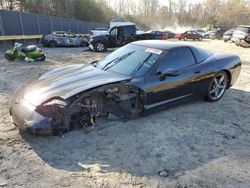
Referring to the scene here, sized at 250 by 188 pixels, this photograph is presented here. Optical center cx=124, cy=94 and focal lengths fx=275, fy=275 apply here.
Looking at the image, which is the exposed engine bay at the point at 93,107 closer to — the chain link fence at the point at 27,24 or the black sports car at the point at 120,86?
the black sports car at the point at 120,86

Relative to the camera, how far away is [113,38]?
17.4 meters

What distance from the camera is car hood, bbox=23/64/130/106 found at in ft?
13.6

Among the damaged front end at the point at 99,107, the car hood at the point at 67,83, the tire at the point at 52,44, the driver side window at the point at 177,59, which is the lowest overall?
the tire at the point at 52,44

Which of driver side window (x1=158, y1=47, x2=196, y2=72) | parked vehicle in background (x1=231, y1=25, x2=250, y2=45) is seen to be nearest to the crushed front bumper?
driver side window (x1=158, y1=47, x2=196, y2=72)

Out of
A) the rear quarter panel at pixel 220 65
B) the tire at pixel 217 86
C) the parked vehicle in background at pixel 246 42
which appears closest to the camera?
the rear quarter panel at pixel 220 65

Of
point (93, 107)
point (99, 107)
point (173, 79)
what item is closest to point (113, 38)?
point (173, 79)

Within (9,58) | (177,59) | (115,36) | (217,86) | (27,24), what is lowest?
(9,58)

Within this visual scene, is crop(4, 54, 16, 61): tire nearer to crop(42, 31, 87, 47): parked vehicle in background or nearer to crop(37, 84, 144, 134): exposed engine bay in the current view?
crop(42, 31, 87, 47): parked vehicle in background

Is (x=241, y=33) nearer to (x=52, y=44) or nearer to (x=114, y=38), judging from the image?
(x=114, y=38)

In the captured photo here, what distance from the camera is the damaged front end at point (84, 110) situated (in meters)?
3.90

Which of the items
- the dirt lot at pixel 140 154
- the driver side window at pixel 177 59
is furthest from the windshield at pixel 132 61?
the dirt lot at pixel 140 154

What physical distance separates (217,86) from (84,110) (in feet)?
10.9

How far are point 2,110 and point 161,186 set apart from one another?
3.69 meters

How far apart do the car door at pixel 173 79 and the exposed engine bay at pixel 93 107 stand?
0.90 ft
